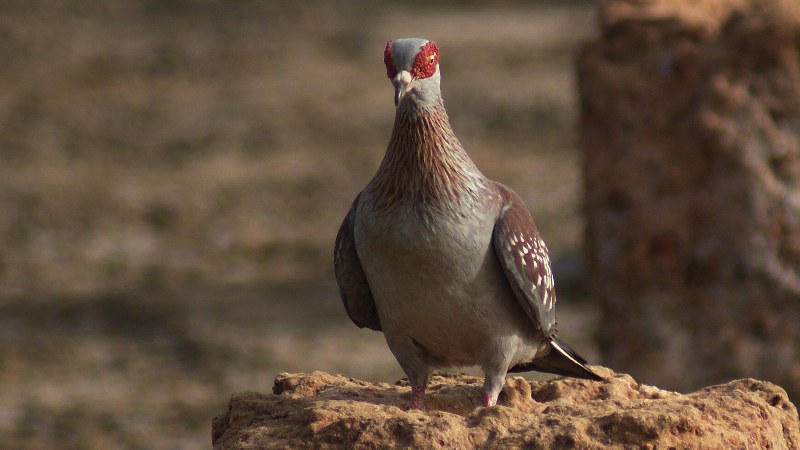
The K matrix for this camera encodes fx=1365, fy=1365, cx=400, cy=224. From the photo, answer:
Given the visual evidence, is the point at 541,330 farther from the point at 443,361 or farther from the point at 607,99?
the point at 607,99

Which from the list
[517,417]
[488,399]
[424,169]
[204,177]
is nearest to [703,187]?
[488,399]

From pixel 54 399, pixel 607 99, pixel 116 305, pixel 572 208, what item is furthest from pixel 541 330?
pixel 572 208

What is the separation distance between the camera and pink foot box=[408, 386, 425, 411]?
529 centimetres

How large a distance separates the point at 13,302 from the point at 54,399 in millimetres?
2205

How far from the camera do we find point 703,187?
8.41 meters

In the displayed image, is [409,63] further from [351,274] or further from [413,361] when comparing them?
[413,361]

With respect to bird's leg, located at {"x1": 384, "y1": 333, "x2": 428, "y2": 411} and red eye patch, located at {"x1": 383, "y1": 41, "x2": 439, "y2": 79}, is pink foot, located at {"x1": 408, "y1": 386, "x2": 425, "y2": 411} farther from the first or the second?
red eye patch, located at {"x1": 383, "y1": 41, "x2": 439, "y2": 79}

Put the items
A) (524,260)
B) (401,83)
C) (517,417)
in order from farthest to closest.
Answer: (524,260), (401,83), (517,417)

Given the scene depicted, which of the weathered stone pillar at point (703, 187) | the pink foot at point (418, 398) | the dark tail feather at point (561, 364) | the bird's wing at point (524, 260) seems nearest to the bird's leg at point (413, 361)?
the pink foot at point (418, 398)

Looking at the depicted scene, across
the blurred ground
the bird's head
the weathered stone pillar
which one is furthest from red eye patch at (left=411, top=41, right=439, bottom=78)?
the blurred ground

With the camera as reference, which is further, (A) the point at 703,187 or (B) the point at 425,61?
(A) the point at 703,187

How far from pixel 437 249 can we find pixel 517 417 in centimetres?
69

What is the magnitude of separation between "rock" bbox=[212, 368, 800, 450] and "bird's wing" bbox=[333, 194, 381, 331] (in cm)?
31

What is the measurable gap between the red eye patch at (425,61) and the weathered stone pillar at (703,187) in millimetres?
3757
